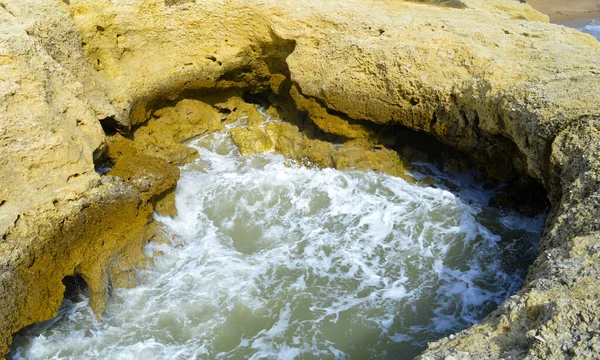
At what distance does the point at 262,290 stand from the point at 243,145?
3057 millimetres

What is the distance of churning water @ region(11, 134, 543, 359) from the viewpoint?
5320 millimetres

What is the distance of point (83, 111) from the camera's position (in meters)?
6.14

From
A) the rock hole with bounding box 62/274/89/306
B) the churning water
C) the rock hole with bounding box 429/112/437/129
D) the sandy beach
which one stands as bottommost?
the rock hole with bounding box 62/274/89/306

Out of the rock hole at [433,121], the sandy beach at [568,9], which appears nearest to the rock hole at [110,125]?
the rock hole at [433,121]

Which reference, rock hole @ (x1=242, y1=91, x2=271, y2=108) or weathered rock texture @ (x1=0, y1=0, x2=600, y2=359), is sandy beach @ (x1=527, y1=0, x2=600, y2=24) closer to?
weathered rock texture @ (x1=0, y1=0, x2=600, y2=359)

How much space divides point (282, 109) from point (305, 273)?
354cm

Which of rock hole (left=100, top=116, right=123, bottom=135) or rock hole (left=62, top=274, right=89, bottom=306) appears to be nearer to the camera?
rock hole (left=62, top=274, right=89, bottom=306)

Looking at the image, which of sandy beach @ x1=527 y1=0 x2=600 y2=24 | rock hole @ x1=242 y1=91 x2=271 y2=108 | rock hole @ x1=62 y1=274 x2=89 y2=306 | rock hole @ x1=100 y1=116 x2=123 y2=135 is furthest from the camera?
sandy beach @ x1=527 y1=0 x2=600 y2=24

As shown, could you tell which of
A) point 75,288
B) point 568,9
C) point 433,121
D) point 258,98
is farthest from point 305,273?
point 568,9

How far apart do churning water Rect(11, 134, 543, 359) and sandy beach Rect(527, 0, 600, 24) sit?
12.4m

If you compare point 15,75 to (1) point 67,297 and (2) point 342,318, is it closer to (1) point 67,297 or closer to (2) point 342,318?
(1) point 67,297

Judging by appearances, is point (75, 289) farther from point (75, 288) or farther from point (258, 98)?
point (258, 98)

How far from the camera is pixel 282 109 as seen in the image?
8.84m

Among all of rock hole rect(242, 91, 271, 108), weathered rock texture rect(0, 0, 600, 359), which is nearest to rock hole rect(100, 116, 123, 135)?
weathered rock texture rect(0, 0, 600, 359)
